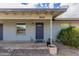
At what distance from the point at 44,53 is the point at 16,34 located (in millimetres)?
7812

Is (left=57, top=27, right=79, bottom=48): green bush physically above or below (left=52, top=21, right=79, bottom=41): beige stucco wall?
below

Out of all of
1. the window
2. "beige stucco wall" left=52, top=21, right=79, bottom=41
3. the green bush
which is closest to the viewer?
the green bush

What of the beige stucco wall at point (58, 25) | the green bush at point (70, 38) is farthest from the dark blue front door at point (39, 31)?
the green bush at point (70, 38)

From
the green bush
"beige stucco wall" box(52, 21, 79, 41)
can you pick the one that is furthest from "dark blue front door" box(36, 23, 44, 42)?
the green bush

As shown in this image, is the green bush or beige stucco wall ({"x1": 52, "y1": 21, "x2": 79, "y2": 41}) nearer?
the green bush

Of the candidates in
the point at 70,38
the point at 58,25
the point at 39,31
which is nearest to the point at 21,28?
the point at 39,31

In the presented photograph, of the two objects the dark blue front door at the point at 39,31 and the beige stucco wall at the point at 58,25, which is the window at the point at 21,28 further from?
the beige stucco wall at the point at 58,25

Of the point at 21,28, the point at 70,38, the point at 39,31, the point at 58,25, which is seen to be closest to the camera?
the point at 70,38

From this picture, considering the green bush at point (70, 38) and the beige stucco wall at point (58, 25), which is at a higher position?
the beige stucco wall at point (58, 25)

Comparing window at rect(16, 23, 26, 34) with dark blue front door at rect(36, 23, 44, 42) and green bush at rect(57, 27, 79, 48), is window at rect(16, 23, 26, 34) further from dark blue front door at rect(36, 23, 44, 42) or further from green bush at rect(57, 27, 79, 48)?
green bush at rect(57, 27, 79, 48)

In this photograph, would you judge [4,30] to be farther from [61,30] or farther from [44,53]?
[44,53]

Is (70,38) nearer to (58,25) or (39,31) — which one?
(58,25)

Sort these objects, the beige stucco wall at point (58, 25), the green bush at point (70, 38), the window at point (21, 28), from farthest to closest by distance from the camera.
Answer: the beige stucco wall at point (58, 25)
the window at point (21, 28)
the green bush at point (70, 38)

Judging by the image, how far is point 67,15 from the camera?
2028 cm
